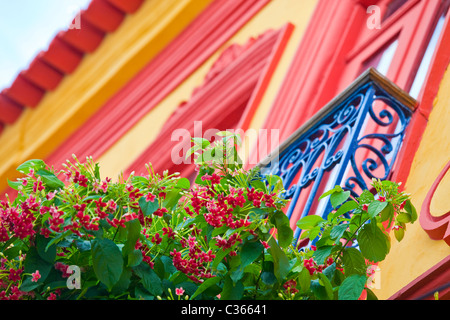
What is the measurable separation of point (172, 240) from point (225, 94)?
14.9ft

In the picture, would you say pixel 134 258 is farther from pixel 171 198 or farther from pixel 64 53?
pixel 64 53

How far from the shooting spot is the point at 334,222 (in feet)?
7.48

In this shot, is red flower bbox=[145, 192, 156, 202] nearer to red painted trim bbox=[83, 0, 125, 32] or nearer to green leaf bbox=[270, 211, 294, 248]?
green leaf bbox=[270, 211, 294, 248]


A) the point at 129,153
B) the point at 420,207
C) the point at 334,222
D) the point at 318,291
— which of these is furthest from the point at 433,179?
the point at 129,153

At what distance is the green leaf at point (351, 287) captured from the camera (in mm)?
2008

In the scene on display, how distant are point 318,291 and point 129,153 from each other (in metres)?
5.71

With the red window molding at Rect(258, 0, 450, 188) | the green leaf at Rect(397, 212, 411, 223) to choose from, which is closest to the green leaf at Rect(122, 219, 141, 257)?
the green leaf at Rect(397, 212, 411, 223)

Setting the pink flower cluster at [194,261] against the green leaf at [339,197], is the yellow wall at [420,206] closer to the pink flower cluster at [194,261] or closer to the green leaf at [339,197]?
the green leaf at [339,197]

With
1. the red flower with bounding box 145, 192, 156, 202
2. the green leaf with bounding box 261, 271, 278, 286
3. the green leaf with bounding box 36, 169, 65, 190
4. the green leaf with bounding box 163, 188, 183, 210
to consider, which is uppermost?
the green leaf with bounding box 163, 188, 183, 210

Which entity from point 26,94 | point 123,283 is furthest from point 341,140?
point 26,94

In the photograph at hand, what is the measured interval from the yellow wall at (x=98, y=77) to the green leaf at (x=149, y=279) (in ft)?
21.6

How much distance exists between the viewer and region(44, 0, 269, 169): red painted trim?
7613 mm

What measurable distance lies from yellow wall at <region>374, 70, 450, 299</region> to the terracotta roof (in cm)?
582

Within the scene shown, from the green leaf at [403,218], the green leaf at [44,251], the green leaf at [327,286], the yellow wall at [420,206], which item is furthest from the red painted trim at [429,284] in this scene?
the green leaf at [44,251]
